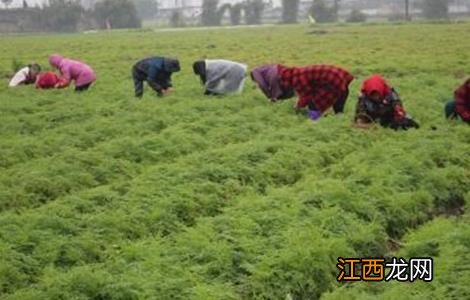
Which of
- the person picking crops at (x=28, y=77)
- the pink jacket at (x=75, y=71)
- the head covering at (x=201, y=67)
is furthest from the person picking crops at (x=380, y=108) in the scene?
the person picking crops at (x=28, y=77)

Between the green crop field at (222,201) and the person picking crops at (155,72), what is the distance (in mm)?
1011

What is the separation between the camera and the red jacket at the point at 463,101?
368 inches

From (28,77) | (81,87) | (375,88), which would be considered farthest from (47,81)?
(375,88)

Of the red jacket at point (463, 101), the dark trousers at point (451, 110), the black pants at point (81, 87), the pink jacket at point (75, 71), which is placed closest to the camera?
→ the red jacket at point (463, 101)

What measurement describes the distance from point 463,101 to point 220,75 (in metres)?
5.39

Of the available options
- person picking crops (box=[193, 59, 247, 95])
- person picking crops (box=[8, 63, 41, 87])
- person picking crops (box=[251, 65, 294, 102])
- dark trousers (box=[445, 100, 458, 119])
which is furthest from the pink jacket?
dark trousers (box=[445, 100, 458, 119])

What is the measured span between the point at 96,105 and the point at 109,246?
7.19 meters

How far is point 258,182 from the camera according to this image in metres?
7.61

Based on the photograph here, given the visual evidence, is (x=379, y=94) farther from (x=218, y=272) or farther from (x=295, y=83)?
(x=218, y=272)

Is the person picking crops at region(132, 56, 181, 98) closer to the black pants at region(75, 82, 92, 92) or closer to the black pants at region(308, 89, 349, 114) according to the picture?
the black pants at region(75, 82, 92, 92)

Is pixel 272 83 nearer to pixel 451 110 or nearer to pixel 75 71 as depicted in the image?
pixel 451 110

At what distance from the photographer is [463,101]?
375 inches

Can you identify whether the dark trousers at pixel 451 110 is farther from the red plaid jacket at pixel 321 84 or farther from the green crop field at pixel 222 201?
the red plaid jacket at pixel 321 84

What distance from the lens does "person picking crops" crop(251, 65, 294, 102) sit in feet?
38.9
